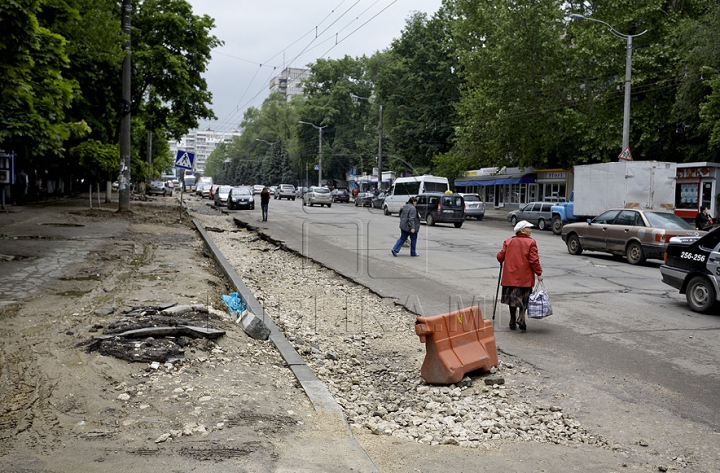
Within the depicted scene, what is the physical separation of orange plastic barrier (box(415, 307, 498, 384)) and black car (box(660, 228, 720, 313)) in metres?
4.60

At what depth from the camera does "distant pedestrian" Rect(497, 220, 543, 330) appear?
771 cm

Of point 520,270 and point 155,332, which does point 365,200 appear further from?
point 155,332

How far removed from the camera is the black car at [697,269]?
29.0 ft

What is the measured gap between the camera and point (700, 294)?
9094 mm

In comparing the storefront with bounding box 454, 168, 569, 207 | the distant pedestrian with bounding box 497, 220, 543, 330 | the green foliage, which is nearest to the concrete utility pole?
the green foliage

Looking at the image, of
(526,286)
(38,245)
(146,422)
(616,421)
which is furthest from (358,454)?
(38,245)

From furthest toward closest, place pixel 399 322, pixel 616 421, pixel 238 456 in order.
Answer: pixel 399 322 < pixel 616 421 < pixel 238 456

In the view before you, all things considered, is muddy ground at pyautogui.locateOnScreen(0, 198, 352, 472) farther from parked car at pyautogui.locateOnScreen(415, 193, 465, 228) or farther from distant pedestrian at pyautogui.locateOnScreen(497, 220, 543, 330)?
parked car at pyautogui.locateOnScreen(415, 193, 465, 228)

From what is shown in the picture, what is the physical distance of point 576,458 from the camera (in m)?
4.20

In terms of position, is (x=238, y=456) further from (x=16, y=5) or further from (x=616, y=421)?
(x=16, y=5)

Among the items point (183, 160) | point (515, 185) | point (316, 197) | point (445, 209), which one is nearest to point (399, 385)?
point (183, 160)

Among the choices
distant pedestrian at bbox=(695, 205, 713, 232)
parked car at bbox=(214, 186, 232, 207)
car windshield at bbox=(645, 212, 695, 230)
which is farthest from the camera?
parked car at bbox=(214, 186, 232, 207)

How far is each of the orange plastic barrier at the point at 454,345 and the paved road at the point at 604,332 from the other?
2.31ft

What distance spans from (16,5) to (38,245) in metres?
6.50
